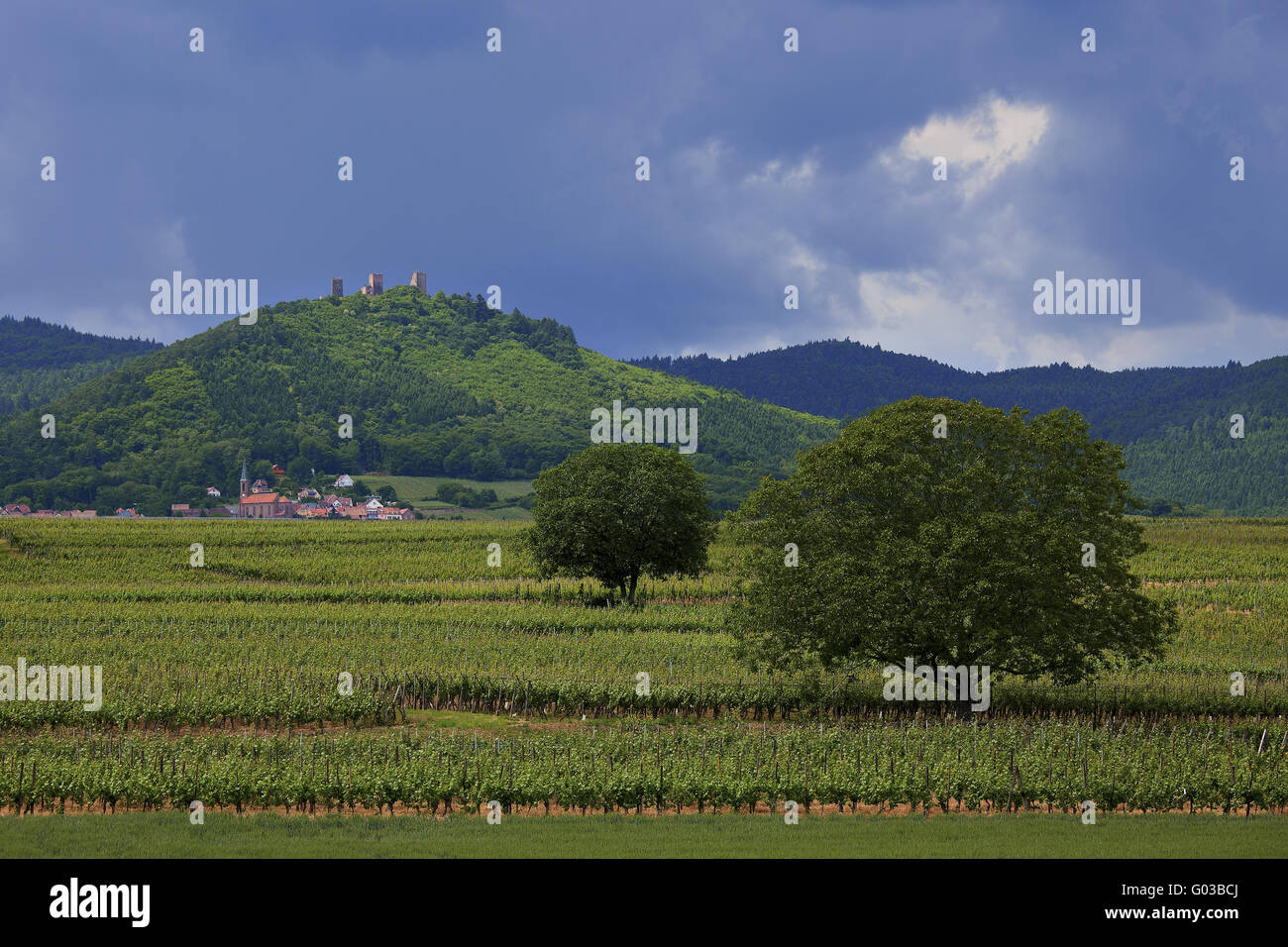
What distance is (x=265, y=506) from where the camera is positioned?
180m

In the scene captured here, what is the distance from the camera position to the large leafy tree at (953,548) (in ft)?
116

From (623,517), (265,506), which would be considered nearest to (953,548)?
(623,517)

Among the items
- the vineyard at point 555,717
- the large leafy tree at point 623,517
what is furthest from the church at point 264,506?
the large leafy tree at point 623,517

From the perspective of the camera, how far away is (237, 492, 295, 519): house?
178m

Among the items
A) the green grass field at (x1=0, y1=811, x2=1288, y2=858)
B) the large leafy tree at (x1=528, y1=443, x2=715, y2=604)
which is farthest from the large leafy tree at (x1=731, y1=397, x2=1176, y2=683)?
the large leafy tree at (x1=528, y1=443, x2=715, y2=604)

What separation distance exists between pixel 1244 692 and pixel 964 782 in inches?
775

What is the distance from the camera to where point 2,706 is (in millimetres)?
36531

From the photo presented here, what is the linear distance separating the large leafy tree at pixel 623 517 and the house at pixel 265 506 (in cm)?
11806

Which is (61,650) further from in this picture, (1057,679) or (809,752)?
(1057,679)

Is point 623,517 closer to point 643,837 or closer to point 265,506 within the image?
point 643,837

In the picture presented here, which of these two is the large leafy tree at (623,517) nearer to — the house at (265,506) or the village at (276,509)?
the village at (276,509)

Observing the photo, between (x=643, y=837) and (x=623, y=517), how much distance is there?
153ft

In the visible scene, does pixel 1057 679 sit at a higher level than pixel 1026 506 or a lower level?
lower

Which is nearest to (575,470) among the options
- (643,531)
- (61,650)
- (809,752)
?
(643,531)
